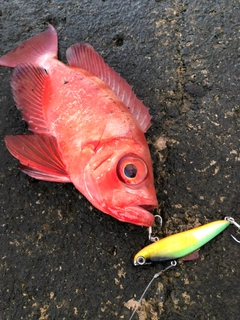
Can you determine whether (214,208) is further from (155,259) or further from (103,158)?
(103,158)

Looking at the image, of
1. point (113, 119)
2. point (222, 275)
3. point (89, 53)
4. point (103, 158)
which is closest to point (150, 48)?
point (89, 53)

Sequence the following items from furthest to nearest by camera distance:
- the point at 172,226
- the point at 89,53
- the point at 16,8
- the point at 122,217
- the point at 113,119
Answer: the point at 16,8
the point at 89,53
the point at 172,226
the point at 113,119
the point at 122,217

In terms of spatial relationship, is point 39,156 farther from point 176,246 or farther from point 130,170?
point 176,246

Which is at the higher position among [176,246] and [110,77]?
[110,77]

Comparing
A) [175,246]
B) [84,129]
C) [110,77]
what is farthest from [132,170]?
[110,77]

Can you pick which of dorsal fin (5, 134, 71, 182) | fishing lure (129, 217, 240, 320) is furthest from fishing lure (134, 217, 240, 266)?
dorsal fin (5, 134, 71, 182)

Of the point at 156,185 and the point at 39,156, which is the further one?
the point at 156,185

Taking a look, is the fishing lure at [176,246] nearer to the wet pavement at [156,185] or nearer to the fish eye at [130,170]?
the wet pavement at [156,185]

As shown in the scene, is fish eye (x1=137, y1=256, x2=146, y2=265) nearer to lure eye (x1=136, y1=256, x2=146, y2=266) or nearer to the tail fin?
lure eye (x1=136, y1=256, x2=146, y2=266)
